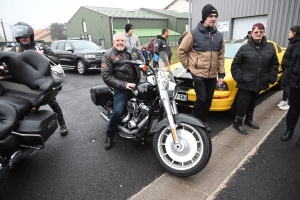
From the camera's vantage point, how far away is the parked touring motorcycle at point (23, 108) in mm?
1922

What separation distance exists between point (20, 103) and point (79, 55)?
24.2 ft

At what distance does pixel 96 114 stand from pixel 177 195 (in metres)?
2.82

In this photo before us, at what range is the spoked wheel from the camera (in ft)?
7.14

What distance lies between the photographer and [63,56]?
31.7ft

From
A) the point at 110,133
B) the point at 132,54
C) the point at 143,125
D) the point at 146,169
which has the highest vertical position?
the point at 132,54

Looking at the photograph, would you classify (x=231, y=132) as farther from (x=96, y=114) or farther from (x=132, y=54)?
(x=96, y=114)

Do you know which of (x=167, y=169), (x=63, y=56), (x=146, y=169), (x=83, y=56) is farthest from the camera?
(x=63, y=56)

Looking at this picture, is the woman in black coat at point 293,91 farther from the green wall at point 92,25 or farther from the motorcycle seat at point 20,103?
the green wall at point 92,25

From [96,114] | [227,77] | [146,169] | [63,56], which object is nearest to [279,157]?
[227,77]

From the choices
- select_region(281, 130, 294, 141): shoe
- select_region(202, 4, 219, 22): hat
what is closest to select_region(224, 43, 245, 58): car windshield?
select_region(202, 4, 219, 22): hat

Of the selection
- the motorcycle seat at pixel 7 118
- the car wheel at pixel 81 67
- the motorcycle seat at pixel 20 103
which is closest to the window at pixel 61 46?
the car wheel at pixel 81 67

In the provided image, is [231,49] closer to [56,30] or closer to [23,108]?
[23,108]

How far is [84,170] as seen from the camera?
2.55m

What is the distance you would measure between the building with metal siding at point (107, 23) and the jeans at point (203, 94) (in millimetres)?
25328
